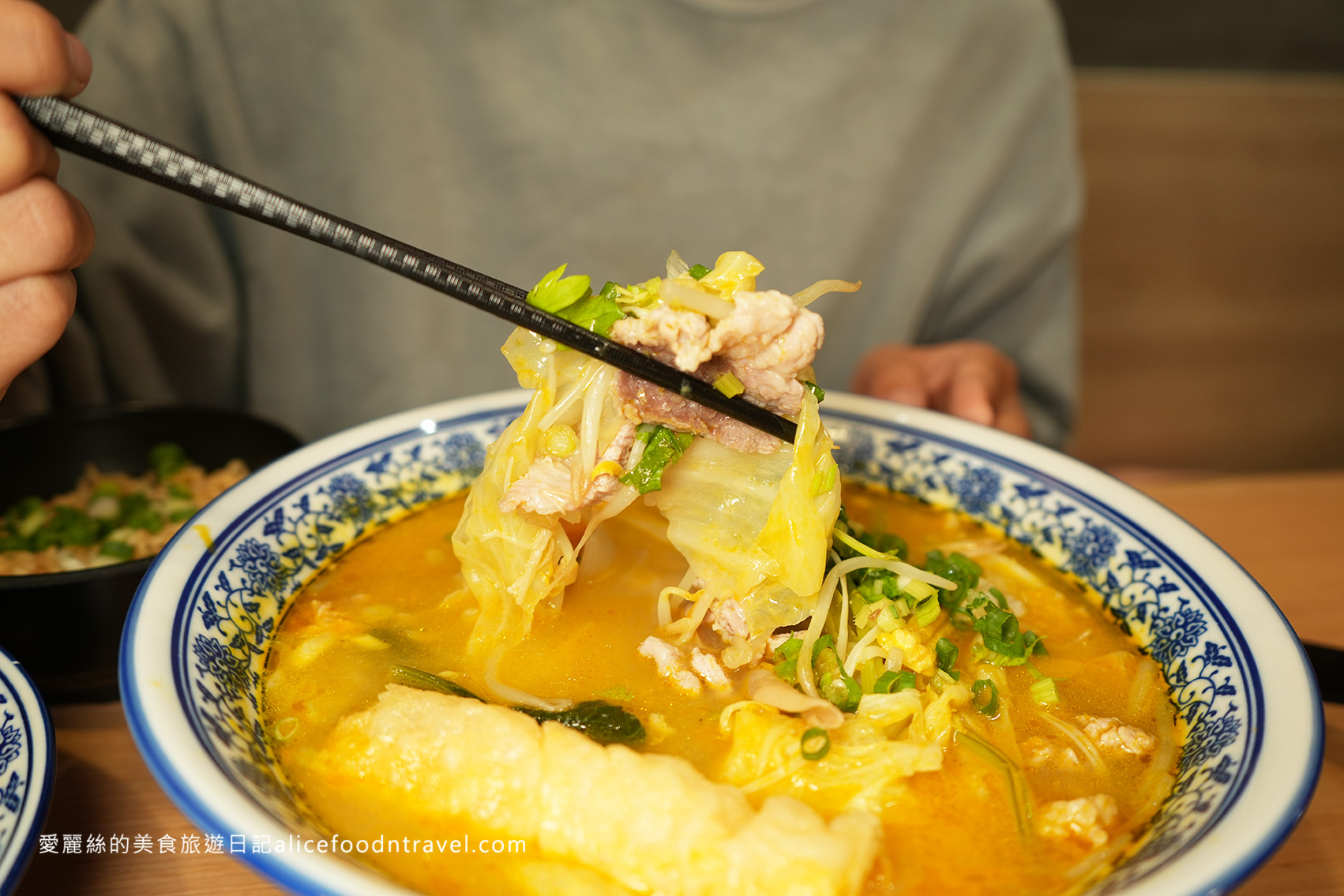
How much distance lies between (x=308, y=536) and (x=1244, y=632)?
1.76 metres

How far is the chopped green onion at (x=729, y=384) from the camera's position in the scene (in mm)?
1518

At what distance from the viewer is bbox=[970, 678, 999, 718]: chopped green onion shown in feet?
5.01

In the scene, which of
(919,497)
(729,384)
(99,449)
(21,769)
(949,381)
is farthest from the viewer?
(949,381)

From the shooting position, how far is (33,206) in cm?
137

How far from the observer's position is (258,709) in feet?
4.70

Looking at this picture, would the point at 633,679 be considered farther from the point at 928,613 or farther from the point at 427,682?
the point at 928,613

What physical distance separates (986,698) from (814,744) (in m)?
0.38

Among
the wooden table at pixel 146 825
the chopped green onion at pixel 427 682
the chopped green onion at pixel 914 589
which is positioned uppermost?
the chopped green onion at pixel 914 589

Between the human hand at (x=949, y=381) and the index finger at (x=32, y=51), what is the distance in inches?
82.8

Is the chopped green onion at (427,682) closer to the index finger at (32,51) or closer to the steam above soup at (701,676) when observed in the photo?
the steam above soup at (701,676)

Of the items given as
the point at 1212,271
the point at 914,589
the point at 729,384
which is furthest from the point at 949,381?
the point at 1212,271

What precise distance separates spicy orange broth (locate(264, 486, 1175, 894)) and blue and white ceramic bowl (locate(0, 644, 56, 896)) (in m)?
0.30

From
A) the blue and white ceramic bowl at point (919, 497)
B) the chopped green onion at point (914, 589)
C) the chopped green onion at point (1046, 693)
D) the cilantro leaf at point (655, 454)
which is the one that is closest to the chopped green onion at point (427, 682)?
the blue and white ceramic bowl at point (919, 497)

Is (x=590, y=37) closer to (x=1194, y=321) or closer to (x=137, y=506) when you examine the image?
(x=137, y=506)
